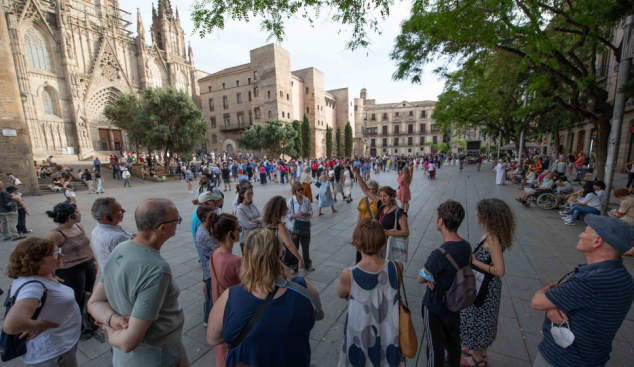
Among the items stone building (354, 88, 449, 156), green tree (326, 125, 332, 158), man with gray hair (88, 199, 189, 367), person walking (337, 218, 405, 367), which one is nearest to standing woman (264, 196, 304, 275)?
person walking (337, 218, 405, 367)

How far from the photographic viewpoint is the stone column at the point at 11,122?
10969mm

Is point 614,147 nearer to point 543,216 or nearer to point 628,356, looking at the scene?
point 543,216

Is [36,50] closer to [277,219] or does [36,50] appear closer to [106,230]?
[106,230]

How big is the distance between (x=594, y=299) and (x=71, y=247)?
4.37 meters

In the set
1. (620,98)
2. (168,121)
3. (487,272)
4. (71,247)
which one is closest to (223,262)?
(71,247)

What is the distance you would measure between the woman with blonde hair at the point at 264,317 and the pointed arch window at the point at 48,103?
122 feet

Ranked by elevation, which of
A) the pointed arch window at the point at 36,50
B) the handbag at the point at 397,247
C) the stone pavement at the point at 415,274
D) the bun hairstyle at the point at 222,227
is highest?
the pointed arch window at the point at 36,50

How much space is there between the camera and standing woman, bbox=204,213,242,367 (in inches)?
77.3

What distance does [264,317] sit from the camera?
1240 millimetres

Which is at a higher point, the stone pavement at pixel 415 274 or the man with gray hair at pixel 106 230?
the man with gray hair at pixel 106 230

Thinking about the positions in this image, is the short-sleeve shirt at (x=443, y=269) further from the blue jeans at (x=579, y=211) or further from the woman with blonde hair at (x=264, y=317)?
the blue jeans at (x=579, y=211)

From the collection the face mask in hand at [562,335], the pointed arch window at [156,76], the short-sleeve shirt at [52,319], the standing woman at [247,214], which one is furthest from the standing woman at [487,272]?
the pointed arch window at [156,76]

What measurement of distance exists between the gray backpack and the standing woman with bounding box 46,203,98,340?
3543 mm

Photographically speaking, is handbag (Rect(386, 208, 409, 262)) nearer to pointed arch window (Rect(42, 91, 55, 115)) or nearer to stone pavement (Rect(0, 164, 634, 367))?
stone pavement (Rect(0, 164, 634, 367))
